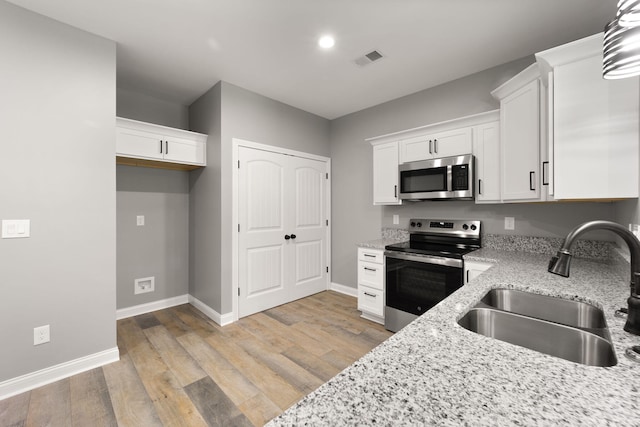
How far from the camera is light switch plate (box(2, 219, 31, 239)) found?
1857 mm

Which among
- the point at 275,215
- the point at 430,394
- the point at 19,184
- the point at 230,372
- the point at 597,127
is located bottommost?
the point at 230,372

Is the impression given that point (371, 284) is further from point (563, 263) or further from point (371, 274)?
point (563, 263)

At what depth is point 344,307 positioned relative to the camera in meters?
3.46

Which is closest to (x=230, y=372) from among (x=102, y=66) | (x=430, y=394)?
(x=430, y=394)

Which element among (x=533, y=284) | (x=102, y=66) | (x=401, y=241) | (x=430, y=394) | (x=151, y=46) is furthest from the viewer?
(x=401, y=241)

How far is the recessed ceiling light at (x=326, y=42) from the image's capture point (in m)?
2.25

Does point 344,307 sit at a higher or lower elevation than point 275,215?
lower

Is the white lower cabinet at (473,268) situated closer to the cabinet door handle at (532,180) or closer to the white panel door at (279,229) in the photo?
the cabinet door handle at (532,180)

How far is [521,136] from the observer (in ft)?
7.14

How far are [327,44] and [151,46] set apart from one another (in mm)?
1543

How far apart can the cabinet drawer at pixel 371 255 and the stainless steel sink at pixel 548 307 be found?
1552 millimetres

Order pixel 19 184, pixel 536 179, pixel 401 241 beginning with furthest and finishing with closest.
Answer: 1. pixel 401 241
2. pixel 536 179
3. pixel 19 184

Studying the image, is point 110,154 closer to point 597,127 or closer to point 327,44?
point 327,44

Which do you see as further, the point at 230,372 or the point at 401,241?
the point at 401,241
